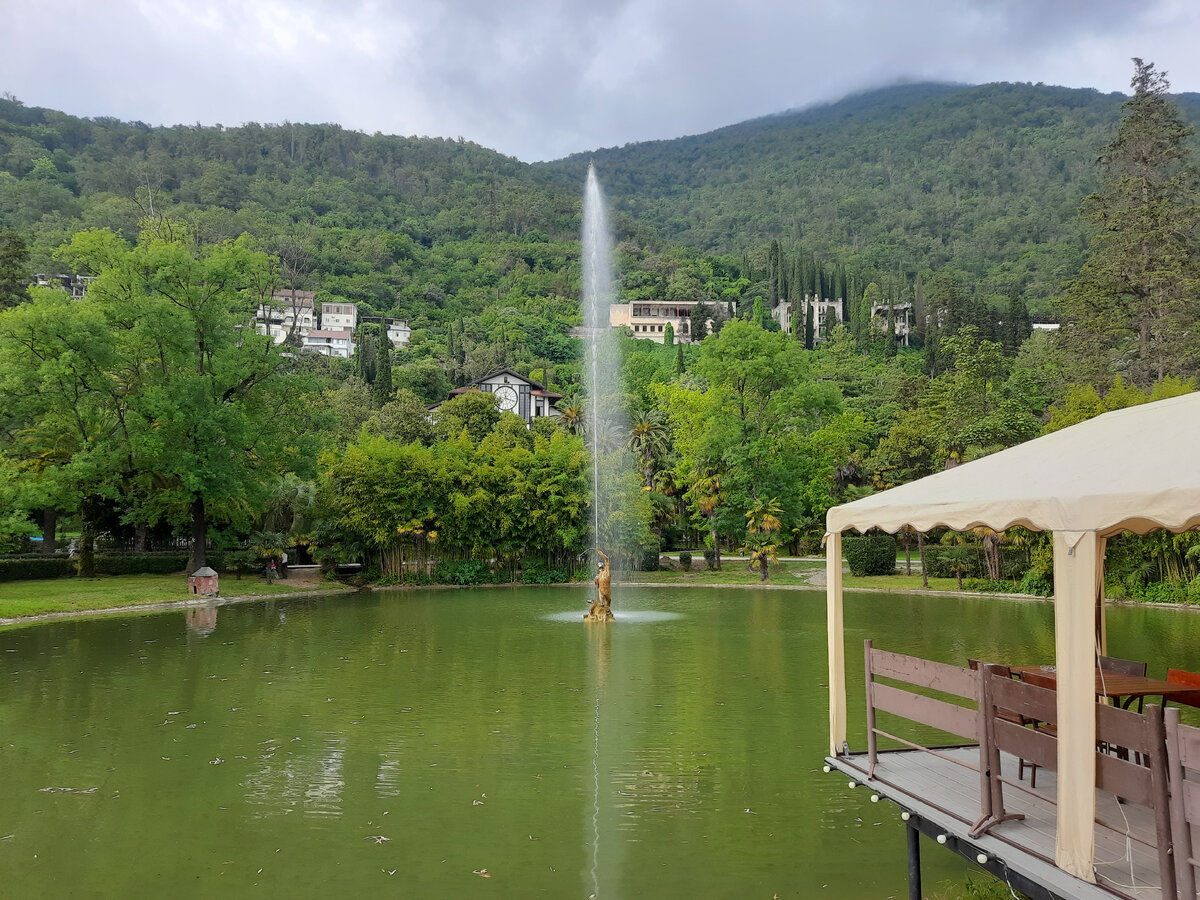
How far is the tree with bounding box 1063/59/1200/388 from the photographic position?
1266 inches

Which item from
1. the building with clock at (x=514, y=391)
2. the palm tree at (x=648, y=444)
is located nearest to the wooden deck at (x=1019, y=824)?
the palm tree at (x=648, y=444)

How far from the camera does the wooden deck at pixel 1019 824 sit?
4.33 meters

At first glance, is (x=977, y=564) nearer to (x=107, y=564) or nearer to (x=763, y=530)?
(x=763, y=530)

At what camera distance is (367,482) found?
3284 cm

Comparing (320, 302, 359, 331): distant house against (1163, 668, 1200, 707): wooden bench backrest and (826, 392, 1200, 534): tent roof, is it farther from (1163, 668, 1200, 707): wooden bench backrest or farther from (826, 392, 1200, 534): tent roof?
(1163, 668, 1200, 707): wooden bench backrest

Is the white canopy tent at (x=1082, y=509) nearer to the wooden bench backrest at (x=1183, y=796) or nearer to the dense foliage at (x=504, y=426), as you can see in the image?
the wooden bench backrest at (x=1183, y=796)

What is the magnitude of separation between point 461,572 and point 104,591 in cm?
1212

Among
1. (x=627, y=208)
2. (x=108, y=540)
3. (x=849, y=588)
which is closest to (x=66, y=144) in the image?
(x=627, y=208)

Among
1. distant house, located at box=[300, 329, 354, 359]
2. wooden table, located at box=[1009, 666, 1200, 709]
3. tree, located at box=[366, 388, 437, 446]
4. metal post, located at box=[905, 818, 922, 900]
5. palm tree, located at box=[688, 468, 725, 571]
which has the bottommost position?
metal post, located at box=[905, 818, 922, 900]

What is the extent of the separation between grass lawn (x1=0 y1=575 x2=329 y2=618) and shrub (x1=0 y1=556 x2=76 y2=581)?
397 mm

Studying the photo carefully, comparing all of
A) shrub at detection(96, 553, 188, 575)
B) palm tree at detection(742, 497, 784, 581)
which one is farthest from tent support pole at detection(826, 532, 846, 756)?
shrub at detection(96, 553, 188, 575)

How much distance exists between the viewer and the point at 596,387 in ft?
101

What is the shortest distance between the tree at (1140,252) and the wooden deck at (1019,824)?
30.5m

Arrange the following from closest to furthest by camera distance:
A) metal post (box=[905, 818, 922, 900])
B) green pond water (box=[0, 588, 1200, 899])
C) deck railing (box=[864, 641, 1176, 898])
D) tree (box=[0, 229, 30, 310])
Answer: deck railing (box=[864, 641, 1176, 898]), metal post (box=[905, 818, 922, 900]), green pond water (box=[0, 588, 1200, 899]), tree (box=[0, 229, 30, 310])
